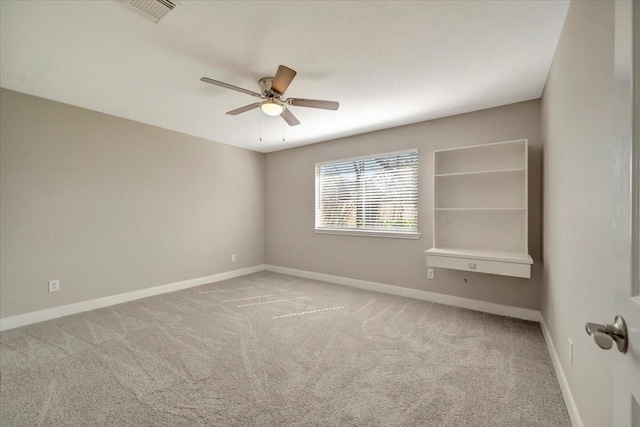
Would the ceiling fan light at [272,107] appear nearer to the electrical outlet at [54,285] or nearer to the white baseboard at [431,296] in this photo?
the white baseboard at [431,296]

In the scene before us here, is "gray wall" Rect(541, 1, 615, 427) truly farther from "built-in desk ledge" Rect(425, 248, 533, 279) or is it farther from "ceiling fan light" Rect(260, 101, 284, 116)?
"ceiling fan light" Rect(260, 101, 284, 116)

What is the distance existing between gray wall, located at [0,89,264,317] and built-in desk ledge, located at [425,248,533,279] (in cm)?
358

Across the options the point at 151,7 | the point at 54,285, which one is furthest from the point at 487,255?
the point at 54,285

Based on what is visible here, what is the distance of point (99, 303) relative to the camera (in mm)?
3439

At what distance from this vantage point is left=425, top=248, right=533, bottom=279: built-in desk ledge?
8.94 feet

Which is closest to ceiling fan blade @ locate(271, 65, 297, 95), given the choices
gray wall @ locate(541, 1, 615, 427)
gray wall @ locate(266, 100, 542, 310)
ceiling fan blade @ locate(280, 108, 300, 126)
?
ceiling fan blade @ locate(280, 108, 300, 126)

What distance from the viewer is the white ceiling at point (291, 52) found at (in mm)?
1756

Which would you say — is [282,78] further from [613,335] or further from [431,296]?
[431,296]

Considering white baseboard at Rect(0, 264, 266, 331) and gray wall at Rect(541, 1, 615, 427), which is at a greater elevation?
gray wall at Rect(541, 1, 615, 427)

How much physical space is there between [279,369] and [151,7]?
265 centimetres

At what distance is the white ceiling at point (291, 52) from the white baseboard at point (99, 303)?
7.87 ft

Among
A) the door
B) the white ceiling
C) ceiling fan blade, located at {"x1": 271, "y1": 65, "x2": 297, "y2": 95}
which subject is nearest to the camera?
the door

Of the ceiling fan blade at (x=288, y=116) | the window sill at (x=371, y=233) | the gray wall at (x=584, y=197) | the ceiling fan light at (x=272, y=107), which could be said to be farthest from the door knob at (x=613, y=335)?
the window sill at (x=371, y=233)

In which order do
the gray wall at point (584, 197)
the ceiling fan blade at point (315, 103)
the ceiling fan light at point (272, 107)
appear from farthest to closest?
the ceiling fan light at point (272, 107)
the ceiling fan blade at point (315, 103)
the gray wall at point (584, 197)
